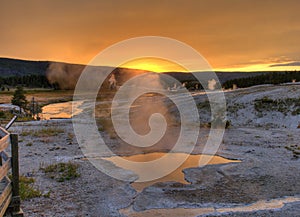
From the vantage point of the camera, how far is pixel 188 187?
34.3 feet

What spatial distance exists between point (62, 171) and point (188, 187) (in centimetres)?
491

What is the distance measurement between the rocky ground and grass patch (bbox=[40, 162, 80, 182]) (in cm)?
24

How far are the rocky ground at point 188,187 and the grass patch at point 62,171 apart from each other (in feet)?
0.79

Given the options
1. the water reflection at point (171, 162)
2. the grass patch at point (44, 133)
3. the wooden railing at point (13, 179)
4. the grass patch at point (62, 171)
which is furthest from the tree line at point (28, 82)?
the wooden railing at point (13, 179)

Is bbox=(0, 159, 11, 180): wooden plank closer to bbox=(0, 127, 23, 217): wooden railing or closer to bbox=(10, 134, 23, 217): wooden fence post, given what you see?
bbox=(0, 127, 23, 217): wooden railing

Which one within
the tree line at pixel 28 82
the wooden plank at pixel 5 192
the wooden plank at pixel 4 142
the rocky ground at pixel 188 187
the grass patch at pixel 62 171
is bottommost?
the rocky ground at pixel 188 187

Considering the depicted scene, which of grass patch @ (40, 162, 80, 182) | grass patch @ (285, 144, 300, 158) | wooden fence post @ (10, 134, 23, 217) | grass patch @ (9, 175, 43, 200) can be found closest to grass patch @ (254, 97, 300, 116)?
grass patch @ (285, 144, 300, 158)

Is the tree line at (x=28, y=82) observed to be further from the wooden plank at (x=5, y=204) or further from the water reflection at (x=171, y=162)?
the wooden plank at (x=5, y=204)

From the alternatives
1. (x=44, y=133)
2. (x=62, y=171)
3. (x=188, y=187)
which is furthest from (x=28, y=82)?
(x=188, y=187)

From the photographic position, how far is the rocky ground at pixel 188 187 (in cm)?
855

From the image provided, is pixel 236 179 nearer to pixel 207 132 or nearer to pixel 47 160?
pixel 47 160

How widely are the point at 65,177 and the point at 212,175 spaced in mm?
5485

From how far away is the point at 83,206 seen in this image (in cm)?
872

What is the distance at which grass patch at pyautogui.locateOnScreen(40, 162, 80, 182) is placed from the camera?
11.2m
